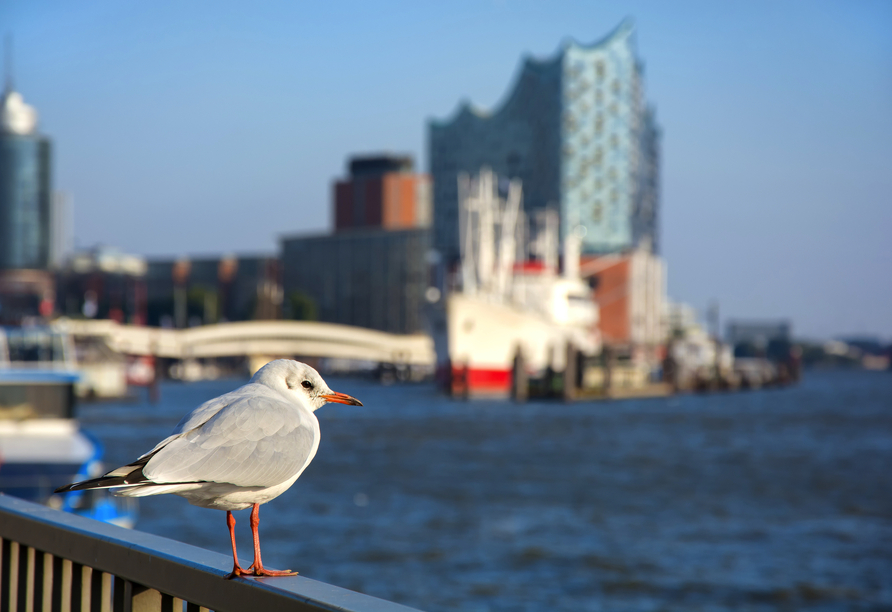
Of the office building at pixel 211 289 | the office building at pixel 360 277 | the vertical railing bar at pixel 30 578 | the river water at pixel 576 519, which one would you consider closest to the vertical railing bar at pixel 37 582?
the vertical railing bar at pixel 30 578

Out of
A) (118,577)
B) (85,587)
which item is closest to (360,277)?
(85,587)

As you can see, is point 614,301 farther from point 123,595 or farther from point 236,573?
point 236,573

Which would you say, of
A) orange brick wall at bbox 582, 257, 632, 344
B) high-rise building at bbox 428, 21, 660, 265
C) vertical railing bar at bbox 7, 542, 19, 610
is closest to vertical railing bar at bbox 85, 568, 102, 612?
vertical railing bar at bbox 7, 542, 19, 610

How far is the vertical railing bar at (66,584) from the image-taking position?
3141 mm

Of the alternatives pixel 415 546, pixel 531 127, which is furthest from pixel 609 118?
pixel 415 546

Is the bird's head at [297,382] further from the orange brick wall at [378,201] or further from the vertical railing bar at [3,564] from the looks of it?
the orange brick wall at [378,201]

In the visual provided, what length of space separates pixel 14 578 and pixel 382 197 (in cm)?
16934

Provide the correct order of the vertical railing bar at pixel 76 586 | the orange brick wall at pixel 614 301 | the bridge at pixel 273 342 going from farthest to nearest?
the orange brick wall at pixel 614 301
the bridge at pixel 273 342
the vertical railing bar at pixel 76 586

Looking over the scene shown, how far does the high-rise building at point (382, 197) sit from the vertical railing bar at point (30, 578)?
167 metres

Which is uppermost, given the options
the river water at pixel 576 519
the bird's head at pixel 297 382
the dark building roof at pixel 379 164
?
the dark building roof at pixel 379 164

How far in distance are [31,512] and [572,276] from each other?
87.3 m

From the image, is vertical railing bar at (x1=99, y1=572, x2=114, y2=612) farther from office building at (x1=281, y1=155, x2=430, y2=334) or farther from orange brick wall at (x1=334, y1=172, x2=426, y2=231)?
orange brick wall at (x1=334, y1=172, x2=426, y2=231)

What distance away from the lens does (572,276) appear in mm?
89812

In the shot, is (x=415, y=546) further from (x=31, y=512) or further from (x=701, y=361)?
(x=701, y=361)
